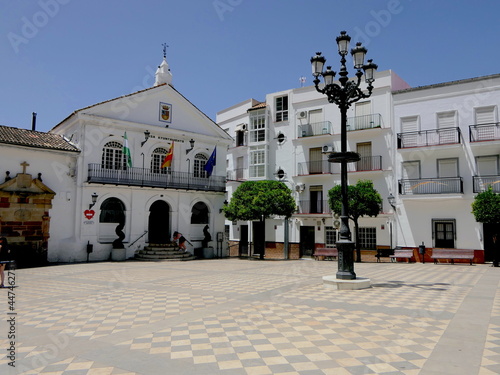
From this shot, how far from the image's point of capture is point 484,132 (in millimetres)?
21672

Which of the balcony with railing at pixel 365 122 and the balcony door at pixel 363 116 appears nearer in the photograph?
the balcony with railing at pixel 365 122

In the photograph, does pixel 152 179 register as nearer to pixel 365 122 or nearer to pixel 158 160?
pixel 158 160

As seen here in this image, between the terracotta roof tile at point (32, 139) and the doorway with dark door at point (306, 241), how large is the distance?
52.9 feet

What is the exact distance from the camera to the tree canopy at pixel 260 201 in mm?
22781

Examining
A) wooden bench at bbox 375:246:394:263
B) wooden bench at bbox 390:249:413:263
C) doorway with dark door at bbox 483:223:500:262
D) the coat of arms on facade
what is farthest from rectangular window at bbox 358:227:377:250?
the coat of arms on facade

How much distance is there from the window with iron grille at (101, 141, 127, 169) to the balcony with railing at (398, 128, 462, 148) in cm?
1684

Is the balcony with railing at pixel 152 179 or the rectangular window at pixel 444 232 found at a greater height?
the balcony with railing at pixel 152 179

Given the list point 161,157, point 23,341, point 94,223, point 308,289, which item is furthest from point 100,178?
point 23,341

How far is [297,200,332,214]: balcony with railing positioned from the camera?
27.4 metres

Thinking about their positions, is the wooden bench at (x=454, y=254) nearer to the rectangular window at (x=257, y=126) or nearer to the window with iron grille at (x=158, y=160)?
the rectangular window at (x=257, y=126)

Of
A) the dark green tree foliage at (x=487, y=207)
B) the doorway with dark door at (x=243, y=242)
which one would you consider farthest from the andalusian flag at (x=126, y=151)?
the dark green tree foliage at (x=487, y=207)

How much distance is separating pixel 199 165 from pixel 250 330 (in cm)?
2015

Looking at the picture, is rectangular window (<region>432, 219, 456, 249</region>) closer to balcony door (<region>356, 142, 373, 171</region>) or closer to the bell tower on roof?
balcony door (<region>356, 142, 373, 171</region>)

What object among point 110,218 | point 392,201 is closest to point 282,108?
point 392,201
